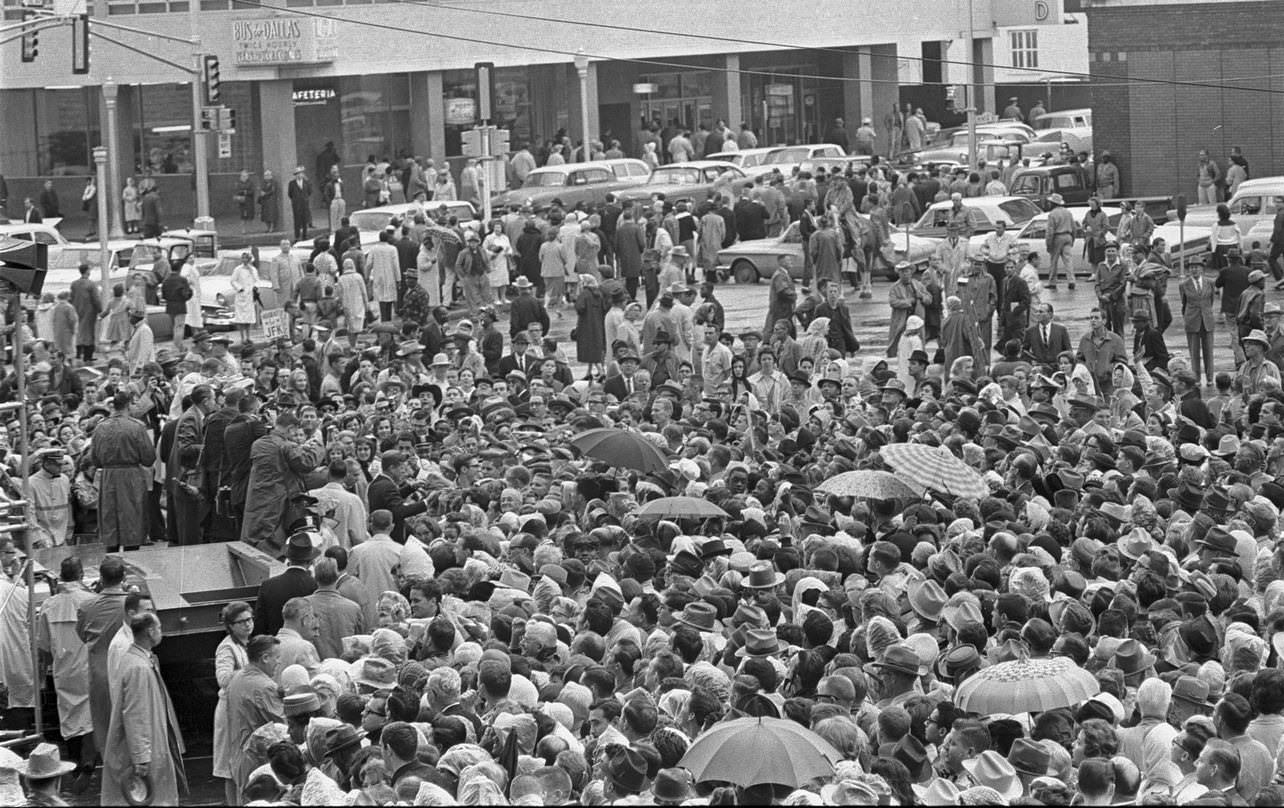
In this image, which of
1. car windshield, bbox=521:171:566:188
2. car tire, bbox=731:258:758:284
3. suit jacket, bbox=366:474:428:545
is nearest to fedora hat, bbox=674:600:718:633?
suit jacket, bbox=366:474:428:545

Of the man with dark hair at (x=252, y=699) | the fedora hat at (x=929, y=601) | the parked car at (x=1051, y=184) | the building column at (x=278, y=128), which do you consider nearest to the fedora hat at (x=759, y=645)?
the fedora hat at (x=929, y=601)

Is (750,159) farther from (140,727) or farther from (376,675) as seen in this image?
(140,727)

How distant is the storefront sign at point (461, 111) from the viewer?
176 feet

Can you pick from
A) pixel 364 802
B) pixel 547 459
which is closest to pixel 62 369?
pixel 547 459

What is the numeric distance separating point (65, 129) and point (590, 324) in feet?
98.2

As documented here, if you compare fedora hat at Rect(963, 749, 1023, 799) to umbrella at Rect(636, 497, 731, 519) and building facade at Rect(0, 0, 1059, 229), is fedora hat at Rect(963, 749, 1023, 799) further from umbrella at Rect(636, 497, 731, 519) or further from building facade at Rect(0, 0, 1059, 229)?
building facade at Rect(0, 0, 1059, 229)

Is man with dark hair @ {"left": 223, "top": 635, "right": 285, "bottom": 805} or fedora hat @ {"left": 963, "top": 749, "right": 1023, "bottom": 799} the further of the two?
man with dark hair @ {"left": 223, "top": 635, "right": 285, "bottom": 805}

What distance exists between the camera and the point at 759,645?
35.4 ft

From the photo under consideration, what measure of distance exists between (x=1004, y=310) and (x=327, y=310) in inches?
365

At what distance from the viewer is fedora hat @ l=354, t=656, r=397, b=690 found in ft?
36.3

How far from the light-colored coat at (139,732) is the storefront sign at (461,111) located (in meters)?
43.3

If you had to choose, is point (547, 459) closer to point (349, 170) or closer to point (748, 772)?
point (748, 772)

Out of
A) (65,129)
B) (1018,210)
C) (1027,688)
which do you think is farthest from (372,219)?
(1027,688)

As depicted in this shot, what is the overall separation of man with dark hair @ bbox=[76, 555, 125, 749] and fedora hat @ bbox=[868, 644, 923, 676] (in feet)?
15.3
